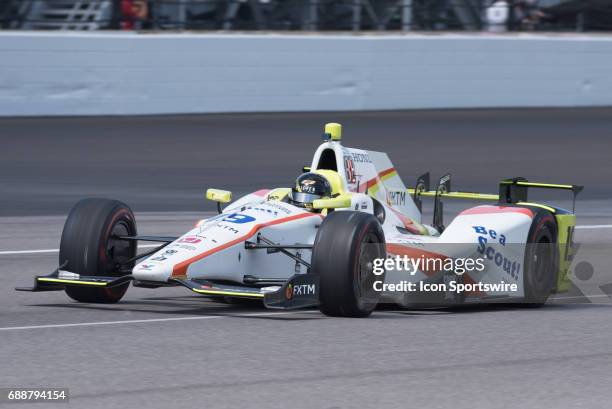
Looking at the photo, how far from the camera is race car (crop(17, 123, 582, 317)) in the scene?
324 inches

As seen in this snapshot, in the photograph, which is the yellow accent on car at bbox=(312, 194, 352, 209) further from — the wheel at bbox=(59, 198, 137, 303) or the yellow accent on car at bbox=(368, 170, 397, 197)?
the wheel at bbox=(59, 198, 137, 303)

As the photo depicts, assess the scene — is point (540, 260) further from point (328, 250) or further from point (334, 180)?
point (328, 250)

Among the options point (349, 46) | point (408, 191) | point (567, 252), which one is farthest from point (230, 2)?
point (567, 252)

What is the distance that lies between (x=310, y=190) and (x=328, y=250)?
1.36 meters

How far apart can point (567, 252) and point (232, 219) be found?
9.62 ft

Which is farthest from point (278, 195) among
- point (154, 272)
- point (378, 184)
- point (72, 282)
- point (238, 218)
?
point (72, 282)

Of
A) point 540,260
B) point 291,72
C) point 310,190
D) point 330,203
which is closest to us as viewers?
point 330,203

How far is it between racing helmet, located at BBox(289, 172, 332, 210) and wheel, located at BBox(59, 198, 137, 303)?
1.30 m

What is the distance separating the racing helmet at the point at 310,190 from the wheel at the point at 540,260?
5.22ft

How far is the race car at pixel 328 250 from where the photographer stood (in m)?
8.23

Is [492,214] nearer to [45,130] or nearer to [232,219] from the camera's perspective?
[232,219]

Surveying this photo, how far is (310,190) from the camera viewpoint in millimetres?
9500

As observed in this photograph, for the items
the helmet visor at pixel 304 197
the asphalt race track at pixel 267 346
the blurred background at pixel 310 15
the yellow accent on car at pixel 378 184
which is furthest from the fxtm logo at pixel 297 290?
the blurred background at pixel 310 15

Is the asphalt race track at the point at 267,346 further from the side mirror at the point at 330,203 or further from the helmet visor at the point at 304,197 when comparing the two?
the helmet visor at the point at 304,197
